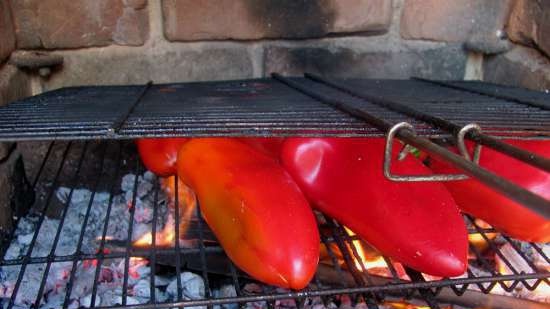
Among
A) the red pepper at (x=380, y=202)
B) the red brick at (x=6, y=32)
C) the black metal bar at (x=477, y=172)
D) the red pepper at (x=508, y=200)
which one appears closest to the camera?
the black metal bar at (x=477, y=172)

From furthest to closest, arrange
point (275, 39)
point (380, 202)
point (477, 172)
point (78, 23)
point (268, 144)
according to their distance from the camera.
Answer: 1. point (275, 39)
2. point (78, 23)
3. point (268, 144)
4. point (380, 202)
5. point (477, 172)

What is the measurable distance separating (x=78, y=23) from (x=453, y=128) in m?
0.91

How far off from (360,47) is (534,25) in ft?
1.38

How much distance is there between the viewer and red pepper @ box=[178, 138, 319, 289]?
26.9 inches

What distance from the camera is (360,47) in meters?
1.30

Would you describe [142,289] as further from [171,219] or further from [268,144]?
[268,144]

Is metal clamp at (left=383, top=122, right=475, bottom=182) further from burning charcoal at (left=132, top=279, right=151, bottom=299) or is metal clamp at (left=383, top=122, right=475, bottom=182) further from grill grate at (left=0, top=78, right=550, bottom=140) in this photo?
burning charcoal at (left=132, top=279, right=151, bottom=299)

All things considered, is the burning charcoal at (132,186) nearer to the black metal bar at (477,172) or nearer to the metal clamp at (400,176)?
the black metal bar at (477,172)

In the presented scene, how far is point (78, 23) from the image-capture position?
114 cm

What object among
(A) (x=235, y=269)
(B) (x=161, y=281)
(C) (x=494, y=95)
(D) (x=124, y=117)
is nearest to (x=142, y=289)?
(B) (x=161, y=281)

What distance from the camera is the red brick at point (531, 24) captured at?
118 cm

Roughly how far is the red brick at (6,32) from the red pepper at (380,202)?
635mm

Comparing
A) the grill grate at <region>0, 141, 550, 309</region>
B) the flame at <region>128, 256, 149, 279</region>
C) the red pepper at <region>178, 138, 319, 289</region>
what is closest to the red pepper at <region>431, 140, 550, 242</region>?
the grill grate at <region>0, 141, 550, 309</region>

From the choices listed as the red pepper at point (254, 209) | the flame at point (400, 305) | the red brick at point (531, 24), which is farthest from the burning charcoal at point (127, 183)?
the red brick at point (531, 24)
